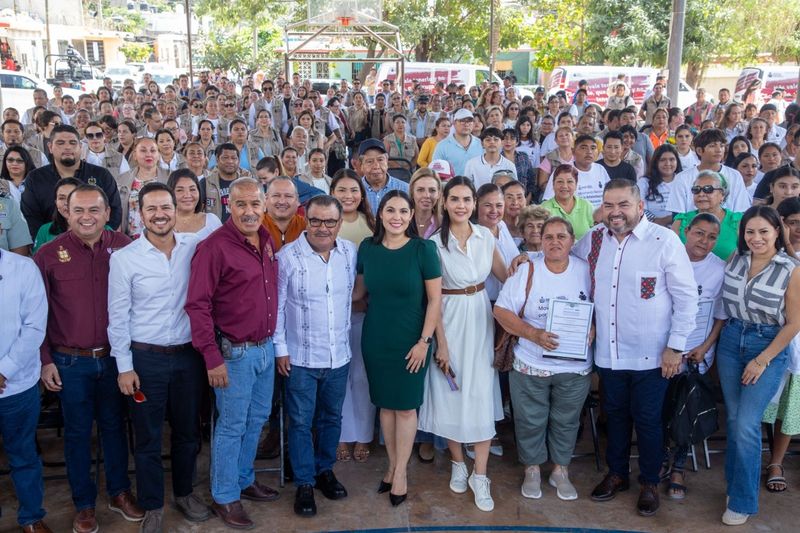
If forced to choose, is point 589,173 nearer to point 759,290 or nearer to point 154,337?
point 759,290

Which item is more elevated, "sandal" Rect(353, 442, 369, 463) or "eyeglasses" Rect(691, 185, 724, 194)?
"eyeglasses" Rect(691, 185, 724, 194)

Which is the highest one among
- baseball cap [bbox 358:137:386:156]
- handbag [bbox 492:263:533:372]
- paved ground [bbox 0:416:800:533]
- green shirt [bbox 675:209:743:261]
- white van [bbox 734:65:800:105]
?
white van [bbox 734:65:800:105]

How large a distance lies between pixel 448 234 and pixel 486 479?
1.39 metres

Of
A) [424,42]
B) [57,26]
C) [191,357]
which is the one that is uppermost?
[57,26]

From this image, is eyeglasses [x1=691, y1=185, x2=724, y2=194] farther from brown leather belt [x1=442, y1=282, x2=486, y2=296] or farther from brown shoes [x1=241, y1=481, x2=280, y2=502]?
brown shoes [x1=241, y1=481, x2=280, y2=502]

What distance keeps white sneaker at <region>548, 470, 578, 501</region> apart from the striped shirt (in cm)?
129

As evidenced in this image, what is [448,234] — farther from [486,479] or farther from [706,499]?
[706,499]

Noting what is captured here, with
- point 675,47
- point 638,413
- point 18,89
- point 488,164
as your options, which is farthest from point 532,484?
point 18,89

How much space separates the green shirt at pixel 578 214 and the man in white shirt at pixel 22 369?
11.0 feet

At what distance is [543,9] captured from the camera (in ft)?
98.1

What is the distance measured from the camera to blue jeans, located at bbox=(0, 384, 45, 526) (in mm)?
3471

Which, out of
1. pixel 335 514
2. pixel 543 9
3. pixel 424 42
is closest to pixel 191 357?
pixel 335 514

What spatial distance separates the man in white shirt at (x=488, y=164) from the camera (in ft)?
21.5

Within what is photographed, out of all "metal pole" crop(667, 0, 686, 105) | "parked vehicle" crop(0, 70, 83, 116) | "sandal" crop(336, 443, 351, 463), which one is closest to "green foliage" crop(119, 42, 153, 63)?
"parked vehicle" crop(0, 70, 83, 116)
